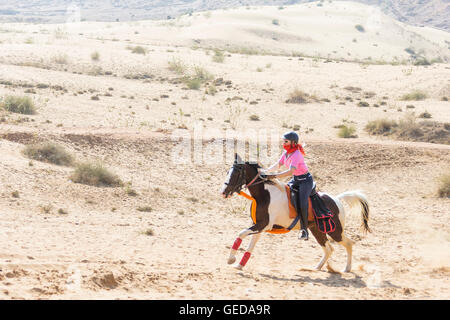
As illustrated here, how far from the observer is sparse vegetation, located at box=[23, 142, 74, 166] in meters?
15.3

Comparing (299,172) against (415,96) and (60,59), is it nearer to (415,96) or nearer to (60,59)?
(415,96)

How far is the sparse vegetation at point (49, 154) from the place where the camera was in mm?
15312

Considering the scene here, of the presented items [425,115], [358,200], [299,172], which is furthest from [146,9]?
[299,172]

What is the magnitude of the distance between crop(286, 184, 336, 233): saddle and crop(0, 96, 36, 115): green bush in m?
14.7

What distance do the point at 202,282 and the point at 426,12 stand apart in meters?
110

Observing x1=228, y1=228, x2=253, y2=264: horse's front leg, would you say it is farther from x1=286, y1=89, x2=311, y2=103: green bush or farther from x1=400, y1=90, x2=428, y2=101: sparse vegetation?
x1=400, y1=90, x2=428, y2=101: sparse vegetation

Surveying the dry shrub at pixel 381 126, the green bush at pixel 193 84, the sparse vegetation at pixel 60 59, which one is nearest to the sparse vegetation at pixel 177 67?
the green bush at pixel 193 84

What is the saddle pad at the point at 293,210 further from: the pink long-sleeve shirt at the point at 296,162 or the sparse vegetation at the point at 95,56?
the sparse vegetation at the point at 95,56

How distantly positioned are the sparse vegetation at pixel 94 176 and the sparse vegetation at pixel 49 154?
98 centimetres

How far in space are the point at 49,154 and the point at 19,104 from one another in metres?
6.21

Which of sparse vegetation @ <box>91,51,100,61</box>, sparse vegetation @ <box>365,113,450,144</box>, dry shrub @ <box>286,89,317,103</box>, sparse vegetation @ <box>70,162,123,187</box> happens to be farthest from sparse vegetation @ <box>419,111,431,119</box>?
sparse vegetation @ <box>91,51,100,61</box>

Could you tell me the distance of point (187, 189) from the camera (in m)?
15.5
